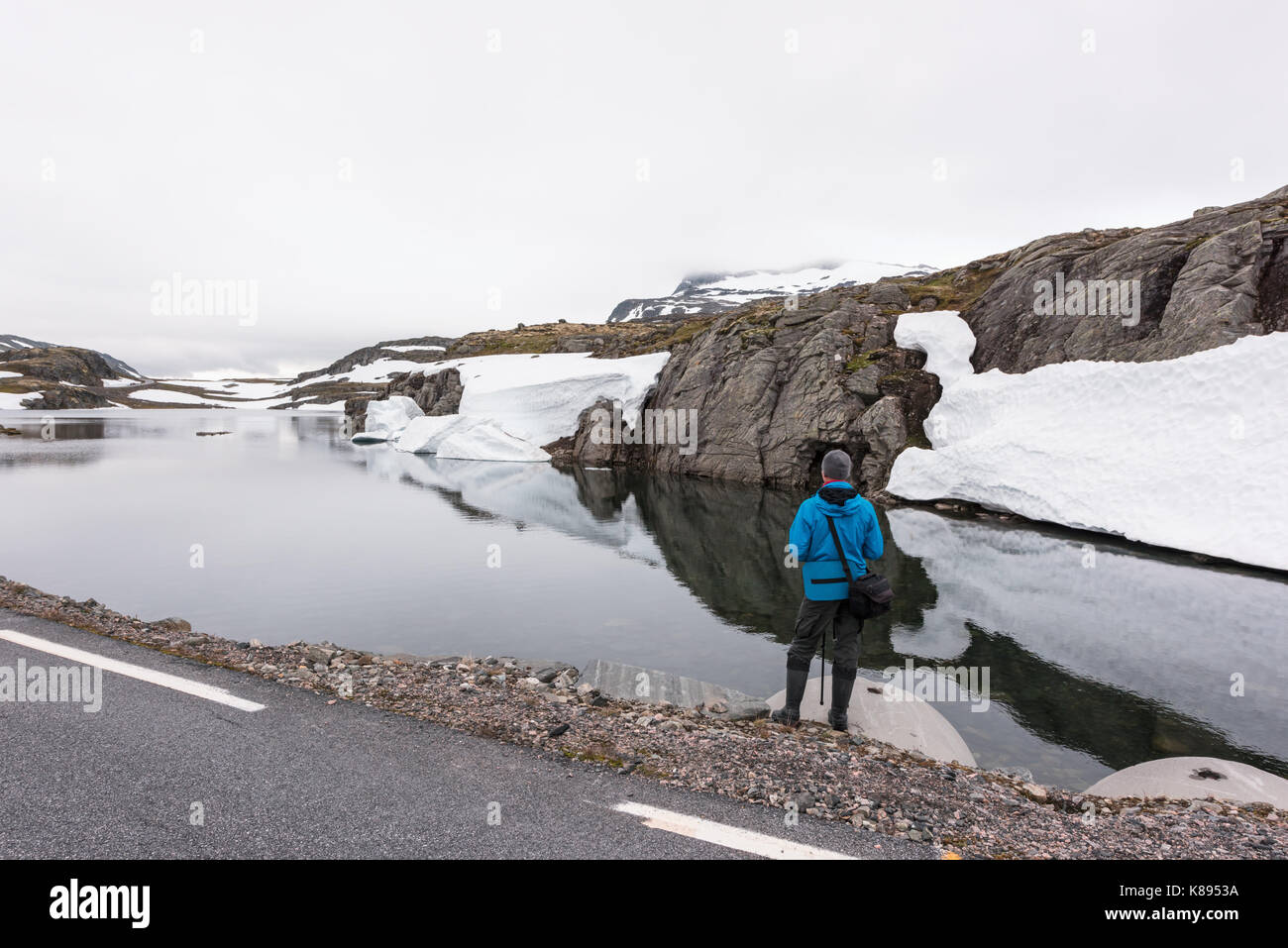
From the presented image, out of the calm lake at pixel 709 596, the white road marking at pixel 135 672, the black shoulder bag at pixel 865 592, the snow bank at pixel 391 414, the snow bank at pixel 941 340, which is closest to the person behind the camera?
the white road marking at pixel 135 672

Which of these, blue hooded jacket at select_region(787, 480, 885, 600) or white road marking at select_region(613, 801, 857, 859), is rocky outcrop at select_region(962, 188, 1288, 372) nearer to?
blue hooded jacket at select_region(787, 480, 885, 600)

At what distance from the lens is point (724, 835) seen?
4934mm

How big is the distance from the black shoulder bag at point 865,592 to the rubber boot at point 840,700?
1125 mm

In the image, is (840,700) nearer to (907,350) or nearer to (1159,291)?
(1159,291)

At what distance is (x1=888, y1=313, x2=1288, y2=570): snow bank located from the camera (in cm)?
2019

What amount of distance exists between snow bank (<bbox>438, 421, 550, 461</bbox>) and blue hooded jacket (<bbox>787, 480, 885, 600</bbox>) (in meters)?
52.8

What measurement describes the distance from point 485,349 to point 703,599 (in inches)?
3477

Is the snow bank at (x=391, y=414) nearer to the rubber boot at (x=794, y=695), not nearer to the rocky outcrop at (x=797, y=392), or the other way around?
the rocky outcrop at (x=797, y=392)

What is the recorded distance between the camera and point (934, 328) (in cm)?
3834

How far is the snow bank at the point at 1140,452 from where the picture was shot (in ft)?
66.2

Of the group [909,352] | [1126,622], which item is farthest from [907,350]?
[1126,622]

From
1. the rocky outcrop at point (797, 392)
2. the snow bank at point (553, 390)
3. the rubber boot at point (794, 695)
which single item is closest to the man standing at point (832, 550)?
the rubber boot at point (794, 695)
